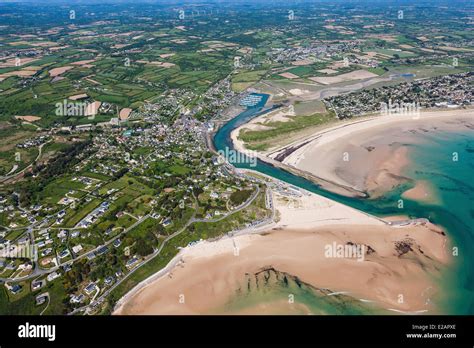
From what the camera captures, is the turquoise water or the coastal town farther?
the coastal town

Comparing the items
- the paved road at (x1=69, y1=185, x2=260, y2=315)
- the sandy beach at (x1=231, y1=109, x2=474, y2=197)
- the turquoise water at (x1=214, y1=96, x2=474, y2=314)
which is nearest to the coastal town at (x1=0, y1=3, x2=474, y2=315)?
the paved road at (x1=69, y1=185, x2=260, y2=315)

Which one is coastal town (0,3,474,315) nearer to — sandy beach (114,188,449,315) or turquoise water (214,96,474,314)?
sandy beach (114,188,449,315)

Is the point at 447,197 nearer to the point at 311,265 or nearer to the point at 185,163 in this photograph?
the point at 311,265

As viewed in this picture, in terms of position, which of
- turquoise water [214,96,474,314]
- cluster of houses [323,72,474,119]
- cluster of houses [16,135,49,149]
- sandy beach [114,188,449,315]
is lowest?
sandy beach [114,188,449,315]

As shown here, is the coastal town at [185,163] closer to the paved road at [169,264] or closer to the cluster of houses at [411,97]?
the paved road at [169,264]

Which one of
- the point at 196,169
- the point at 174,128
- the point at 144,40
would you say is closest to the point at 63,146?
the point at 174,128

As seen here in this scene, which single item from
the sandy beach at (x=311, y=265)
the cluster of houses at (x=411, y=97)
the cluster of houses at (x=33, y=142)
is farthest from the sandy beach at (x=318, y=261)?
the cluster of houses at (x=33, y=142)

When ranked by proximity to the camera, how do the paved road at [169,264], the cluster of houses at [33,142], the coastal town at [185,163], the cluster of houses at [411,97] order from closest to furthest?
the paved road at [169,264] < the coastal town at [185,163] < the cluster of houses at [33,142] < the cluster of houses at [411,97]
